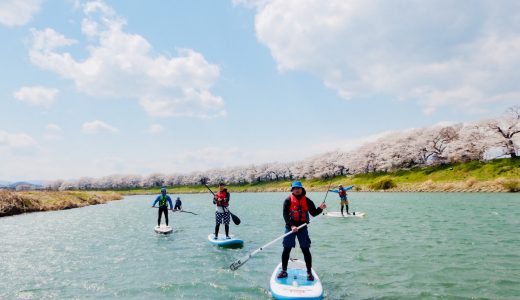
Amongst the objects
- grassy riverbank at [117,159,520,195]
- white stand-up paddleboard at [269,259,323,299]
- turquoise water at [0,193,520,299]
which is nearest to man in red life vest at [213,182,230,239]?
turquoise water at [0,193,520,299]

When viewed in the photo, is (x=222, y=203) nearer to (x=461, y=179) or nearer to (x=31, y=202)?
(x=31, y=202)

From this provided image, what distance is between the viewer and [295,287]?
377 inches

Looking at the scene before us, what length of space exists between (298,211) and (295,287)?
7.21ft

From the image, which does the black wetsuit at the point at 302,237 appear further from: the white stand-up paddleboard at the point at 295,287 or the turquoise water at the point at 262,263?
the turquoise water at the point at 262,263

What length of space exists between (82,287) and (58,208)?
46791mm

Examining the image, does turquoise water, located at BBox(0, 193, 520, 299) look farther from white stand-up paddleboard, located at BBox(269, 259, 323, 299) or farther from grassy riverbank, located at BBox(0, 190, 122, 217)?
grassy riverbank, located at BBox(0, 190, 122, 217)

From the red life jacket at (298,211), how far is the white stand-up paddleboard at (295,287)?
1.75 m

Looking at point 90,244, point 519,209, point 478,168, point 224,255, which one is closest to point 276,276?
point 224,255

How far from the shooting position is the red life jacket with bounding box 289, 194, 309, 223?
1057cm

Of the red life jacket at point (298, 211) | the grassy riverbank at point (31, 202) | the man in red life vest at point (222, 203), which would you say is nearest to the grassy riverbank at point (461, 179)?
the man in red life vest at point (222, 203)

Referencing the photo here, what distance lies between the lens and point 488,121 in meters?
84.9

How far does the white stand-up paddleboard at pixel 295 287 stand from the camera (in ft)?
29.9

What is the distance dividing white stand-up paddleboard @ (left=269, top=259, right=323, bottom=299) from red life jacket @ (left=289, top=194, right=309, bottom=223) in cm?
175

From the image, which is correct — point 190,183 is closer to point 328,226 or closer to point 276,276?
point 328,226
